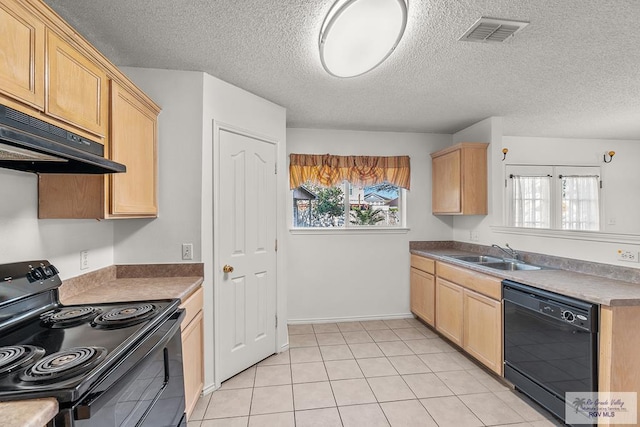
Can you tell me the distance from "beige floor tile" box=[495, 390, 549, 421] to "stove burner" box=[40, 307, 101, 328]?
2632 mm

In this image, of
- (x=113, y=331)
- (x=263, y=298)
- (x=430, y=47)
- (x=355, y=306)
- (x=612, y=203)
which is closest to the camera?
(x=113, y=331)

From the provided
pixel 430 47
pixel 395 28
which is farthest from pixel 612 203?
pixel 395 28

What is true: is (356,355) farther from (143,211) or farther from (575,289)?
(143,211)

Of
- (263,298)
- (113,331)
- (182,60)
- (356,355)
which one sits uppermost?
(182,60)

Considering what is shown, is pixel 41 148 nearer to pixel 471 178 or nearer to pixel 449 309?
pixel 449 309

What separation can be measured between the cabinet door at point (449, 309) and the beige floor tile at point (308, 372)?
1.33 m

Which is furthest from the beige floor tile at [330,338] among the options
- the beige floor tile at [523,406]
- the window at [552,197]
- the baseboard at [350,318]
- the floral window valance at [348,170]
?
the window at [552,197]

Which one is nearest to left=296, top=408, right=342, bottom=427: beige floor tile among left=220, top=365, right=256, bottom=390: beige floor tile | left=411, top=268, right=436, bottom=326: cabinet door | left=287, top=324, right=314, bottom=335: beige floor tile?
left=220, top=365, right=256, bottom=390: beige floor tile

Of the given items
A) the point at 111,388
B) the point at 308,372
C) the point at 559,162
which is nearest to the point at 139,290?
the point at 111,388

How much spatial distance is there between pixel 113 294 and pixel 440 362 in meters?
2.66

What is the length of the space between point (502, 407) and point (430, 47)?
2.48 meters

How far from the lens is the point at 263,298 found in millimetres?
2822

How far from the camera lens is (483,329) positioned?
8.46ft

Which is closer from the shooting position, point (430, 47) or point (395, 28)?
point (395, 28)
